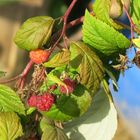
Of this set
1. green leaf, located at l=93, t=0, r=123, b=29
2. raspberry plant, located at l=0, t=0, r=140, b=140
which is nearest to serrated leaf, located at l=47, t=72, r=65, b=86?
raspberry plant, located at l=0, t=0, r=140, b=140

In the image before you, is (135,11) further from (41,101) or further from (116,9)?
(41,101)

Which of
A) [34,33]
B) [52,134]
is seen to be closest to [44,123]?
[52,134]

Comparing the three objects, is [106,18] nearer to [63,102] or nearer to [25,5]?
[63,102]

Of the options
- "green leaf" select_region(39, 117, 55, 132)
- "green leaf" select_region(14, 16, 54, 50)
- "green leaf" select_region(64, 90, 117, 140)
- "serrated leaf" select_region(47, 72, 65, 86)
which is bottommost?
"green leaf" select_region(64, 90, 117, 140)

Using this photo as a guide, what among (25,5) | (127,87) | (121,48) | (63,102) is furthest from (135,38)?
(25,5)

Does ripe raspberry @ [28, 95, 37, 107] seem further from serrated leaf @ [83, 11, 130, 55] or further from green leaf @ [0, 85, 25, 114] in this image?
serrated leaf @ [83, 11, 130, 55]
